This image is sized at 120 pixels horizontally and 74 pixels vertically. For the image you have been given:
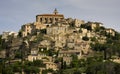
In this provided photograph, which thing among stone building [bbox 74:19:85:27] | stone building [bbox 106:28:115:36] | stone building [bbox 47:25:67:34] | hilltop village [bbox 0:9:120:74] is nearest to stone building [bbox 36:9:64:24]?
hilltop village [bbox 0:9:120:74]

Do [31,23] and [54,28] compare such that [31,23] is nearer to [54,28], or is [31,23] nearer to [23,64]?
[54,28]

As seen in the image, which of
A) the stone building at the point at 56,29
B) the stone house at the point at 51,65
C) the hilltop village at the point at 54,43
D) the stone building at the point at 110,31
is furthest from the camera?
the stone building at the point at 110,31

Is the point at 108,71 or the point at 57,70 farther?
the point at 57,70

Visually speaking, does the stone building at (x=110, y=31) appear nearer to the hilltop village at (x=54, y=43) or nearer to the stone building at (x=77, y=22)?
the hilltop village at (x=54, y=43)

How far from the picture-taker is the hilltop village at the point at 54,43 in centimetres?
9075

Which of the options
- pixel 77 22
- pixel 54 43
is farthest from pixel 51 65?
pixel 77 22

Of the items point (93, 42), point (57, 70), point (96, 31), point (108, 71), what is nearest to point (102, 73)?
point (108, 71)

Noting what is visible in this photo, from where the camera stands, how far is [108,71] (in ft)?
272

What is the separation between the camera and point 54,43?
323 ft

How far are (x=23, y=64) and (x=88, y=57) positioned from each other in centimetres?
1063

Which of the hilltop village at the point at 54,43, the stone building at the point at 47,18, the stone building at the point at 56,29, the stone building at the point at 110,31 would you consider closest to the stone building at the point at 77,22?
the hilltop village at the point at 54,43

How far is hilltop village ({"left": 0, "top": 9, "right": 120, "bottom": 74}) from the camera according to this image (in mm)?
90750

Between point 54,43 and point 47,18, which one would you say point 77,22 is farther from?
point 54,43

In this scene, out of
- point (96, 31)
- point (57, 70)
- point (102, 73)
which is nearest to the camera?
point (102, 73)
